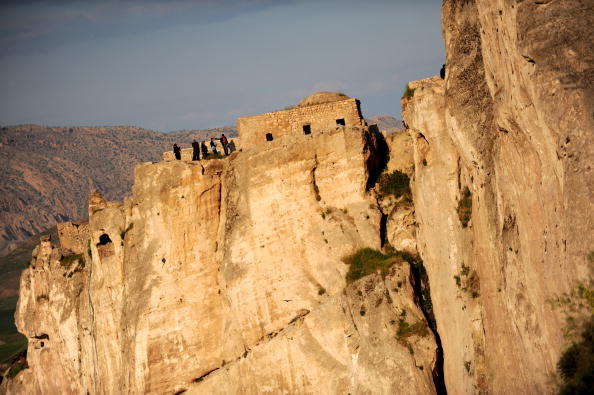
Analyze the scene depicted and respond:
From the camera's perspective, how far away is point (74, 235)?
44.3 meters

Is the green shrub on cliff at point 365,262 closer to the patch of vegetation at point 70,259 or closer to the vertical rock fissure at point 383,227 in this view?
the vertical rock fissure at point 383,227

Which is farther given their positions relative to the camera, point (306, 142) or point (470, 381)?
point (306, 142)

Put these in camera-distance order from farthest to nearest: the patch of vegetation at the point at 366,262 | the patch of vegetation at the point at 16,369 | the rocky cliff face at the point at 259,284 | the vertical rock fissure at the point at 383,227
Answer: the patch of vegetation at the point at 16,369
the vertical rock fissure at the point at 383,227
the patch of vegetation at the point at 366,262
the rocky cliff face at the point at 259,284

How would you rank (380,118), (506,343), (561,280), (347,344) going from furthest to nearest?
(380,118), (347,344), (506,343), (561,280)

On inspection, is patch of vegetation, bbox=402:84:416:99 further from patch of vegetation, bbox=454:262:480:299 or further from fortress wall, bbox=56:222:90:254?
fortress wall, bbox=56:222:90:254

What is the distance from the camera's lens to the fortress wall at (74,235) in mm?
43750

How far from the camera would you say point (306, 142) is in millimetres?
30453

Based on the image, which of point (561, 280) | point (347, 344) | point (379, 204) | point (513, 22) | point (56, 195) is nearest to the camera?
point (561, 280)

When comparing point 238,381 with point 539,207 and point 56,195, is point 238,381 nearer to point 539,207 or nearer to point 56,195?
point 539,207

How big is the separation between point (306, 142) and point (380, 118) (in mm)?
143102

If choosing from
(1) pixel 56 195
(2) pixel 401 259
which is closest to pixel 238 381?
(2) pixel 401 259

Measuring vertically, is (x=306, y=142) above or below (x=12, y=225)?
below

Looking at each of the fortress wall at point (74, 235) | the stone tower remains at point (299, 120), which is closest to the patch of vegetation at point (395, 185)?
the stone tower remains at point (299, 120)

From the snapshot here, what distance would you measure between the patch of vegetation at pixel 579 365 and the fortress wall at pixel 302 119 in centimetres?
1669
